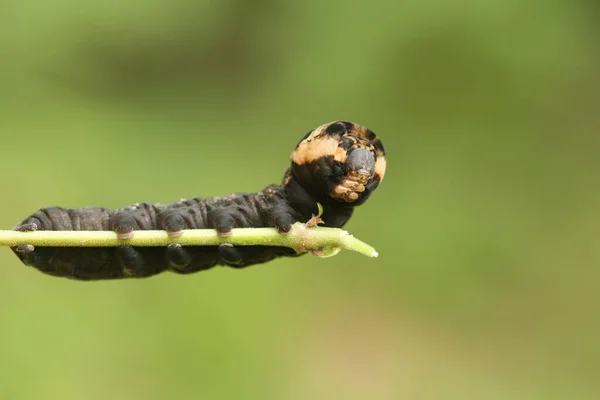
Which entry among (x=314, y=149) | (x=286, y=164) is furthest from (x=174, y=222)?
(x=286, y=164)

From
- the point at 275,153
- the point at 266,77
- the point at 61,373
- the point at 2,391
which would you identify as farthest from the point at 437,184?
the point at 2,391

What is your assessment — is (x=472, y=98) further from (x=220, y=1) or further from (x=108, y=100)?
(x=108, y=100)

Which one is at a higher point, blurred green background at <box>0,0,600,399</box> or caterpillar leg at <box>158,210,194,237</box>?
blurred green background at <box>0,0,600,399</box>

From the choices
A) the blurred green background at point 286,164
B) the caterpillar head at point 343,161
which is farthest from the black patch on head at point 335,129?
the blurred green background at point 286,164

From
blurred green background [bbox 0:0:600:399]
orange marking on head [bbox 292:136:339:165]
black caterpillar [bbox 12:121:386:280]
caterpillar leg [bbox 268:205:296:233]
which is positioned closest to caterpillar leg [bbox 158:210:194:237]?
black caterpillar [bbox 12:121:386:280]

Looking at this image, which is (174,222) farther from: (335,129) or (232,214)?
(335,129)

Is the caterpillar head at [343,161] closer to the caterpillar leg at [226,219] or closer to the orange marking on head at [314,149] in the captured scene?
the orange marking on head at [314,149]

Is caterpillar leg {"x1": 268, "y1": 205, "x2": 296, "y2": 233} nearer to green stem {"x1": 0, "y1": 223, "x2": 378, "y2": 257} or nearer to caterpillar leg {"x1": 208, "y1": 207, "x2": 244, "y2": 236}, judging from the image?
green stem {"x1": 0, "y1": 223, "x2": 378, "y2": 257}

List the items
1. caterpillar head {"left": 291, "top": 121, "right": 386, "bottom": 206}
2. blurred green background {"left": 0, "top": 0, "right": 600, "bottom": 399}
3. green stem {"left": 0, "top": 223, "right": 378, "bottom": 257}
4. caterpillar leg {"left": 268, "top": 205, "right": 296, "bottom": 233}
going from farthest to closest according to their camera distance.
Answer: blurred green background {"left": 0, "top": 0, "right": 600, "bottom": 399}
caterpillar head {"left": 291, "top": 121, "right": 386, "bottom": 206}
caterpillar leg {"left": 268, "top": 205, "right": 296, "bottom": 233}
green stem {"left": 0, "top": 223, "right": 378, "bottom": 257}
